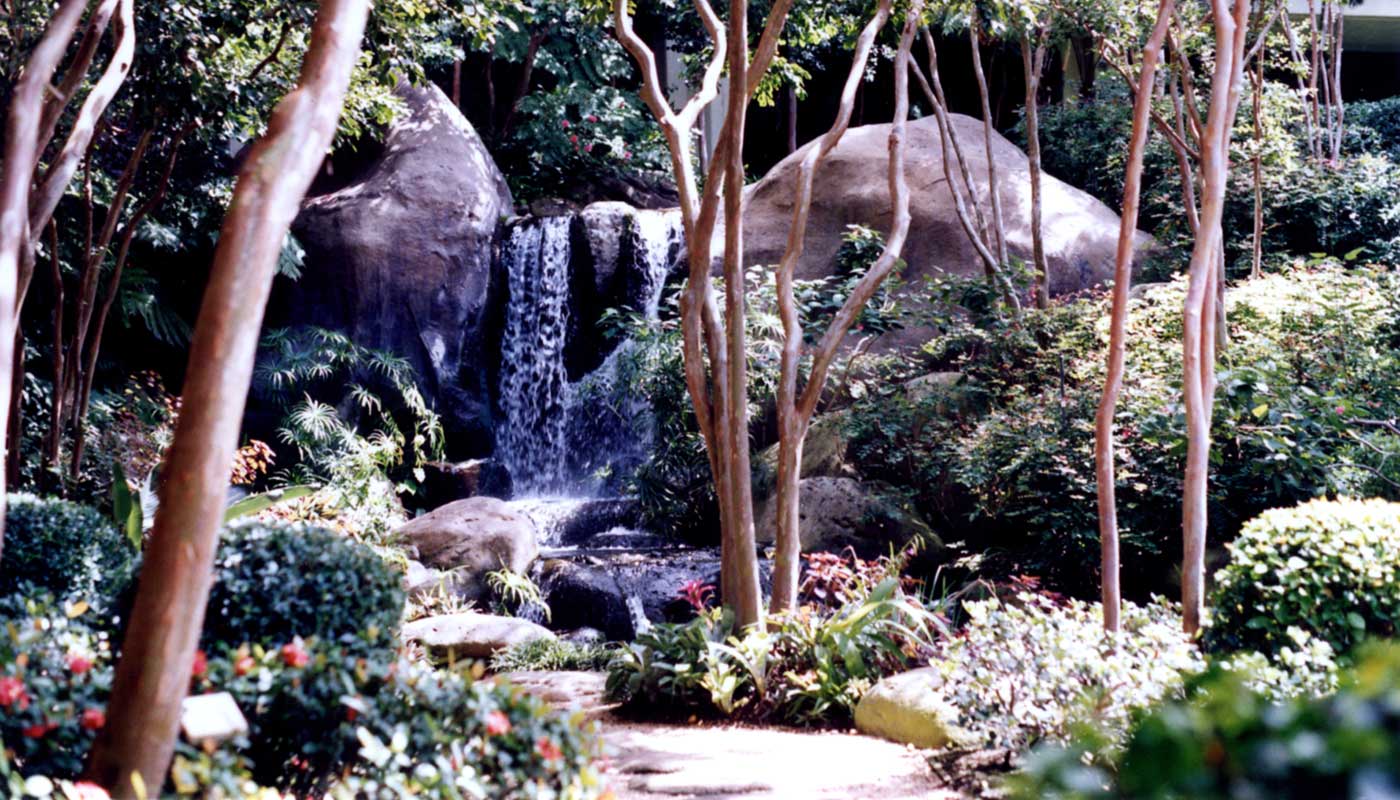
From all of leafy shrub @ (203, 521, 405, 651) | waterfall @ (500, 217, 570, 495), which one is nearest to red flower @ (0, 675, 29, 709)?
leafy shrub @ (203, 521, 405, 651)

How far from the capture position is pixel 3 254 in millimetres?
3918

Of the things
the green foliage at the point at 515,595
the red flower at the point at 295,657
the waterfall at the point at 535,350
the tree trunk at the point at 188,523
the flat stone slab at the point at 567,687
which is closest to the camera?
the tree trunk at the point at 188,523

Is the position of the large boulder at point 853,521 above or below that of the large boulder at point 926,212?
below

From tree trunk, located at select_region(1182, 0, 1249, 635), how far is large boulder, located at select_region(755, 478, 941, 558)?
182 inches

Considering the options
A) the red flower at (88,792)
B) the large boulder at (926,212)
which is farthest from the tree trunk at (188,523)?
the large boulder at (926,212)

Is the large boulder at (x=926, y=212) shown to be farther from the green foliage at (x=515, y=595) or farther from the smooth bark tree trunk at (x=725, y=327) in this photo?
the smooth bark tree trunk at (x=725, y=327)

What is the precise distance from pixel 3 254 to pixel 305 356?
33.6 ft

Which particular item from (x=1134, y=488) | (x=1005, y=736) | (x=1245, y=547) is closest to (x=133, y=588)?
(x=1005, y=736)

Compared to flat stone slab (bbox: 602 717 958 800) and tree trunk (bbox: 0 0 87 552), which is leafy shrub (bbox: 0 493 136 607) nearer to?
tree trunk (bbox: 0 0 87 552)

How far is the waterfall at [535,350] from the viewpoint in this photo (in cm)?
1522

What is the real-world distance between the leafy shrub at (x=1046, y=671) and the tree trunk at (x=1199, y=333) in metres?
0.35

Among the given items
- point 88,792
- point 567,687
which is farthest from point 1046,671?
point 567,687

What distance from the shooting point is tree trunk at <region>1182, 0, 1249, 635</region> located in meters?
5.45

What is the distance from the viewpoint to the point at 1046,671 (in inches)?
197
